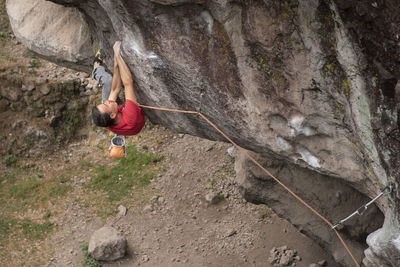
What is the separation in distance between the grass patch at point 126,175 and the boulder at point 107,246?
163 centimetres

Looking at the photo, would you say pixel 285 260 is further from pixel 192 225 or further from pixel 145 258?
pixel 145 258

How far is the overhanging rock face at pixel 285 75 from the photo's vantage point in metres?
5.71

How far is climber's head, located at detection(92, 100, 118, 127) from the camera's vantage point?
771cm

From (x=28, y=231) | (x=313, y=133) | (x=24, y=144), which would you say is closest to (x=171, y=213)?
(x=28, y=231)

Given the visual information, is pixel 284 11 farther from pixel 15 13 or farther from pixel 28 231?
pixel 28 231

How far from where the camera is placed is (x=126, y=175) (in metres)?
14.1

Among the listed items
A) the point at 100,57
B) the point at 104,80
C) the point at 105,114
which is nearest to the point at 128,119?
the point at 105,114

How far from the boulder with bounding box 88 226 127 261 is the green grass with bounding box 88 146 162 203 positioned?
1.63 meters

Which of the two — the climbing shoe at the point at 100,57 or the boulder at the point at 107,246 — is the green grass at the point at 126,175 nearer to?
the boulder at the point at 107,246

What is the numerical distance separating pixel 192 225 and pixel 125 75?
5920mm

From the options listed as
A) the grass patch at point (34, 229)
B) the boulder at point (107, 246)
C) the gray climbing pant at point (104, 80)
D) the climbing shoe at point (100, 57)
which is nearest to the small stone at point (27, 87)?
the grass patch at point (34, 229)

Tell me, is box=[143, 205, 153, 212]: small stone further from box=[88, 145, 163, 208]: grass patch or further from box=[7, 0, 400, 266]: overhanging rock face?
box=[7, 0, 400, 266]: overhanging rock face

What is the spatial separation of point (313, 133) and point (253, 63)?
50.5 inches

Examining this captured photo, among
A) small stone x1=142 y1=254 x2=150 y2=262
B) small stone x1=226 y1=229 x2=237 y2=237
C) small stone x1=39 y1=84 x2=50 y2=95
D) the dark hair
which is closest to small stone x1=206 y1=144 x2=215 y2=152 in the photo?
small stone x1=226 y1=229 x2=237 y2=237
